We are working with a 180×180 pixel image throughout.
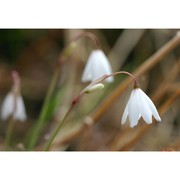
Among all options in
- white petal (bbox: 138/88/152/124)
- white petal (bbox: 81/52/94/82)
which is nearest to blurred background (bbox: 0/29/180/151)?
white petal (bbox: 81/52/94/82)

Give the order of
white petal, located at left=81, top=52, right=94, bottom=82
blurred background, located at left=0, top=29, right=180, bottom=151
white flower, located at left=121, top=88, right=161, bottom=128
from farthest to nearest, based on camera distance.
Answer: blurred background, located at left=0, top=29, right=180, bottom=151 < white petal, located at left=81, top=52, right=94, bottom=82 < white flower, located at left=121, top=88, right=161, bottom=128

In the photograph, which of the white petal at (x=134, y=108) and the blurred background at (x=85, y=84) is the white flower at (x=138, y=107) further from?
the blurred background at (x=85, y=84)

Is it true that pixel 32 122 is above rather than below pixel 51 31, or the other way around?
below

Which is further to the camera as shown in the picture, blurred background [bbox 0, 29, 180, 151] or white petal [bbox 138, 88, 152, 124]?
blurred background [bbox 0, 29, 180, 151]

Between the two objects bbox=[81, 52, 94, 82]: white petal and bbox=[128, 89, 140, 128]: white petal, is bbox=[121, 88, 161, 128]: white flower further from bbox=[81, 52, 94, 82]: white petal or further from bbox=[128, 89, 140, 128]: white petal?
bbox=[81, 52, 94, 82]: white petal

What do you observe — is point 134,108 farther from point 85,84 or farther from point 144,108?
point 85,84

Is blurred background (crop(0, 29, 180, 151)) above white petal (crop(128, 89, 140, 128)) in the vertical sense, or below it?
below
